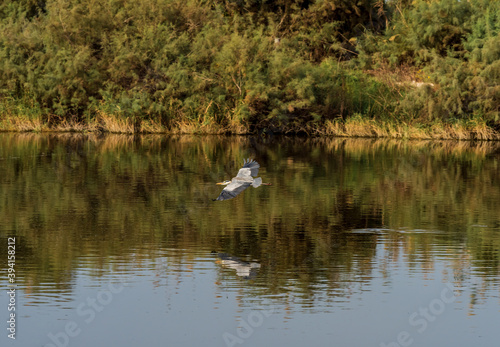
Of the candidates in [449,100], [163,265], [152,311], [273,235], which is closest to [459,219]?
[273,235]

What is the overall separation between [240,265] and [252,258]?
1.78 feet

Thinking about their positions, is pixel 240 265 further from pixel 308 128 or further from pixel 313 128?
pixel 308 128

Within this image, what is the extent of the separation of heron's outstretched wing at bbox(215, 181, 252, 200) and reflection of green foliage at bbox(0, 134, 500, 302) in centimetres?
73

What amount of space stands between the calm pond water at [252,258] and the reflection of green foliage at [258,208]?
1.9 inches

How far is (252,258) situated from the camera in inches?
529

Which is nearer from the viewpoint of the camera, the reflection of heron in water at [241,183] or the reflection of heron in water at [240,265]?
the reflection of heron in water at [240,265]

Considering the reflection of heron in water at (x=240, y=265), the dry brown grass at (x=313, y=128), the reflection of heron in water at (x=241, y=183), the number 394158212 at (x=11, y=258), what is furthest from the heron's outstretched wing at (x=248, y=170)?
the dry brown grass at (x=313, y=128)

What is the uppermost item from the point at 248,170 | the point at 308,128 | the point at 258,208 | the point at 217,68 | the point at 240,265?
the point at 217,68

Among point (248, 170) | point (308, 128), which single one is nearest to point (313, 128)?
point (308, 128)

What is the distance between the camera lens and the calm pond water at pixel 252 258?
10031 mm

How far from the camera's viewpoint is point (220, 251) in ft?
45.8

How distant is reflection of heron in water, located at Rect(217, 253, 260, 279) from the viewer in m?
12.3

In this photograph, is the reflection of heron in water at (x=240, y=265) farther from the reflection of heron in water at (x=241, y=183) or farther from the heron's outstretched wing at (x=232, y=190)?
the reflection of heron in water at (x=241, y=183)

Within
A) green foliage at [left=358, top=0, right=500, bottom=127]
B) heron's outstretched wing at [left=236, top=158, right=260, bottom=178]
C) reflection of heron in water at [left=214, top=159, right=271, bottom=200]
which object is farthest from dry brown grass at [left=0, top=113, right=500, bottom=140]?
reflection of heron in water at [left=214, top=159, right=271, bottom=200]
